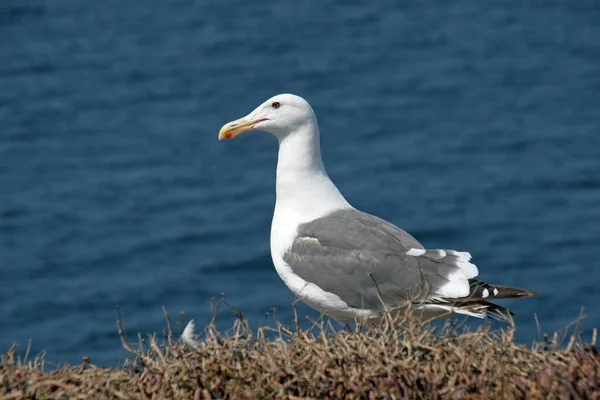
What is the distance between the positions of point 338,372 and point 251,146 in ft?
45.3

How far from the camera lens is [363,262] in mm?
7172

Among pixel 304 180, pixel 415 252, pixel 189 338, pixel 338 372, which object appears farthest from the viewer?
pixel 304 180

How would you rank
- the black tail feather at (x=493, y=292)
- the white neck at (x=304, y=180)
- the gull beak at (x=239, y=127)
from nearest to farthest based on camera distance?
the black tail feather at (x=493, y=292)
the white neck at (x=304, y=180)
the gull beak at (x=239, y=127)

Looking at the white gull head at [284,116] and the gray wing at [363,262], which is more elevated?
the white gull head at [284,116]

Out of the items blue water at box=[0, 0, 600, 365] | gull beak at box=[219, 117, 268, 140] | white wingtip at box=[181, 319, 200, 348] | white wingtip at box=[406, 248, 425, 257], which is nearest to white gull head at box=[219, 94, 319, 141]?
gull beak at box=[219, 117, 268, 140]

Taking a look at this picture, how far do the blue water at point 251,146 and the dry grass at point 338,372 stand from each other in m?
6.88

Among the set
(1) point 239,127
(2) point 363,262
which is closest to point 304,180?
(1) point 239,127

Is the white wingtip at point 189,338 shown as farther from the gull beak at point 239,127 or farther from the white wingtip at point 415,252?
the gull beak at point 239,127

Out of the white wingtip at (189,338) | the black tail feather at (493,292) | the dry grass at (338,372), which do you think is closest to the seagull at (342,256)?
the black tail feather at (493,292)

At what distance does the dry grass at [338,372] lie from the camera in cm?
497

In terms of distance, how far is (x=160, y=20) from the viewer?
23469mm

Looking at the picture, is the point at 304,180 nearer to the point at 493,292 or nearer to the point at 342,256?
the point at 342,256

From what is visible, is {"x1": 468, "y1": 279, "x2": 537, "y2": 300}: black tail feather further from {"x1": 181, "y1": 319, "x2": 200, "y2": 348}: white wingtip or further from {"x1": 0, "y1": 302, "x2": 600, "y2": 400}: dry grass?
{"x1": 181, "y1": 319, "x2": 200, "y2": 348}: white wingtip

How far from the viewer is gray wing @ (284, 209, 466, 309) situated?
23.1ft
